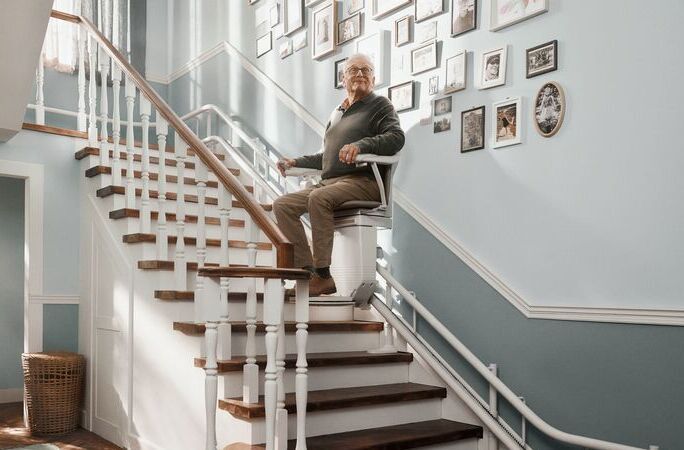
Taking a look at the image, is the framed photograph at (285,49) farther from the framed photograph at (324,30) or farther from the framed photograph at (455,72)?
the framed photograph at (455,72)

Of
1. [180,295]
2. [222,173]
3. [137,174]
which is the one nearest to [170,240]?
[180,295]

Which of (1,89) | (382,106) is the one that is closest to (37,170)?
(1,89)

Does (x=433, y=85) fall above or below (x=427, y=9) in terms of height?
below

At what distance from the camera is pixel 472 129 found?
11.2ft

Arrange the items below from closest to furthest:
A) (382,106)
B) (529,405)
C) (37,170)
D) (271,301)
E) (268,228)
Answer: (271,301) < (268,228) < (529,405) < (382,106) < (37,170)

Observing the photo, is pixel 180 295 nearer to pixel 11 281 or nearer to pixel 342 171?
pixel 342 171

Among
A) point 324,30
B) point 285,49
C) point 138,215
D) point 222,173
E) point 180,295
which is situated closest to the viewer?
point 222,173

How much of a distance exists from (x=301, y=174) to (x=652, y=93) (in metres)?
1.86

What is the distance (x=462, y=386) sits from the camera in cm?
329

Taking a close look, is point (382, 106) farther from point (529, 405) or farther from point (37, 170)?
point (37, 170)

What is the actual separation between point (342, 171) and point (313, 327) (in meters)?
0.82

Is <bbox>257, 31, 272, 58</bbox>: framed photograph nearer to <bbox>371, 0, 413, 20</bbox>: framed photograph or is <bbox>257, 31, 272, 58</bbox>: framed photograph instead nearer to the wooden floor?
<bbox>371, 0, 413, 20</bbox>: framed photograph

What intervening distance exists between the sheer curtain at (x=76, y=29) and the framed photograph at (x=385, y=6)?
322 cm

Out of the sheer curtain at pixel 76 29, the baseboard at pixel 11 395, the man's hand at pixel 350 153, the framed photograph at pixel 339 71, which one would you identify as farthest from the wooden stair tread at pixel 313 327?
the sheer curtain at pixel 76 29
